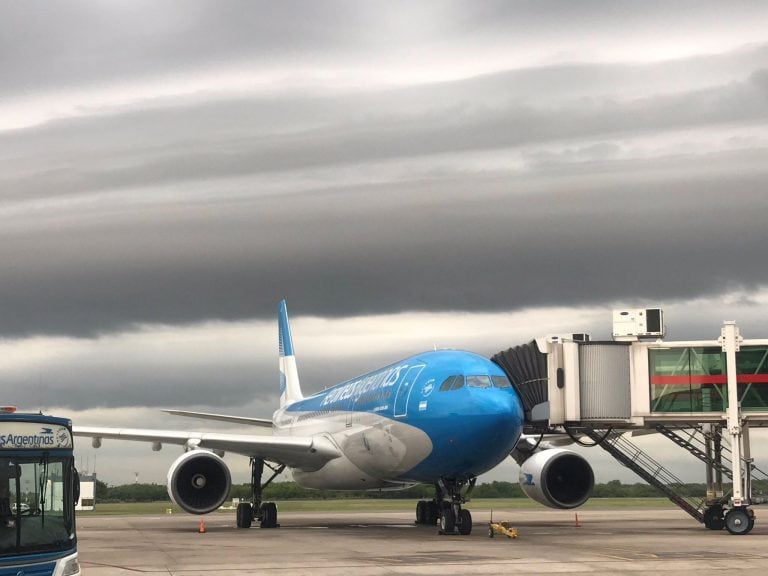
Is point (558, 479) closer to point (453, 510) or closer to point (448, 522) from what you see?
point (453, 510)

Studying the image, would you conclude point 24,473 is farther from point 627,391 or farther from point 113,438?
point 113,438

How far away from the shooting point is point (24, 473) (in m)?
11.7

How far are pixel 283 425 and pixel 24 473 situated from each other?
28.9 meters

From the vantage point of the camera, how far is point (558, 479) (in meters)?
26.6

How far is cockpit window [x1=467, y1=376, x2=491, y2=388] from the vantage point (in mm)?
22891

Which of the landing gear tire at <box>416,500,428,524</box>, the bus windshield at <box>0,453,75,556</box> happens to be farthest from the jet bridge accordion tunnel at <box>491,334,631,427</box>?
the bus windshield at <box>0,453,75,556</box>

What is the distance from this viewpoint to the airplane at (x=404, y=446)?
22734 mm

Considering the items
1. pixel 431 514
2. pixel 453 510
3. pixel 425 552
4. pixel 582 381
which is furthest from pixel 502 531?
pixel 431 514

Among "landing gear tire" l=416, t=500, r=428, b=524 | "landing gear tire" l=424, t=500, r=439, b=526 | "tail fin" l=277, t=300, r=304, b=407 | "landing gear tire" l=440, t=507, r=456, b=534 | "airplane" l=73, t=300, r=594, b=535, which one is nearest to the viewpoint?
"airplane" l=73, t=300, r=594, b=535

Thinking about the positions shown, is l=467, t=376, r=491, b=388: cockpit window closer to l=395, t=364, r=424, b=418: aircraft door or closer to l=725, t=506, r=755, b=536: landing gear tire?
l=395, t=364, r=424, b=418: aircraft door

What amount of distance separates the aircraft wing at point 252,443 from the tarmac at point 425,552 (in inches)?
112

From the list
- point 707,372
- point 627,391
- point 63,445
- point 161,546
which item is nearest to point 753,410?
point 707,372

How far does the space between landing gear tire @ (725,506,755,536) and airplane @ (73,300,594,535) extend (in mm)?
3438

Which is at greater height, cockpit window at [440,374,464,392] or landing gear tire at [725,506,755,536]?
cockpit window at [440,374,464,392]
